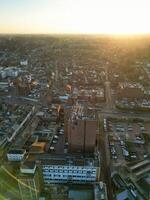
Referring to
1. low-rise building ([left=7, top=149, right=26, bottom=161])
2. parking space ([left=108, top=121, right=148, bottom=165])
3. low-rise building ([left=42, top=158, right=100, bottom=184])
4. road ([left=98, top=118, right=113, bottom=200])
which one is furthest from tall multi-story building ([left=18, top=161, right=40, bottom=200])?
parking space ([left=108, top=121, right=148, bottom=165])

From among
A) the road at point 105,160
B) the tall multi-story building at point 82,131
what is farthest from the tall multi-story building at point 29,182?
the road at point 105,160

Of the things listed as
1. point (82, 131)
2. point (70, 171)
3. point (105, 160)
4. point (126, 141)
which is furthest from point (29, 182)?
point (126, 141)

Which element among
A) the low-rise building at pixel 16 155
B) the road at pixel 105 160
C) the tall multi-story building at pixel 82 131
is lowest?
the road at pixel 105 160

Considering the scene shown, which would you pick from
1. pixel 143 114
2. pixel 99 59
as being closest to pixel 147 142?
pixel 143 114

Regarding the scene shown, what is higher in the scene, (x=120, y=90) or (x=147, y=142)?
(x=120, y=90)

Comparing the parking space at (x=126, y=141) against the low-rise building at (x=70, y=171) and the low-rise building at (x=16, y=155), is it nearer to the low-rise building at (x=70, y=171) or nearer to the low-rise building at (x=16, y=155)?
the low-rise building at (x=70, y=171)

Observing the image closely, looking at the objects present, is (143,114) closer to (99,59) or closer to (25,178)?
(25,178)
